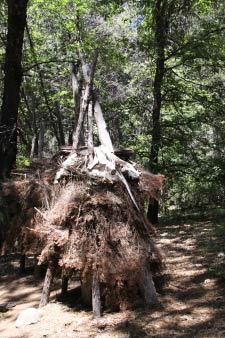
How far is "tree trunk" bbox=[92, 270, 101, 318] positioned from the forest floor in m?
0.10

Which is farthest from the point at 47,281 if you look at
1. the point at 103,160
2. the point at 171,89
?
the point at 171,89

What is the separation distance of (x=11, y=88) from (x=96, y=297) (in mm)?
5850

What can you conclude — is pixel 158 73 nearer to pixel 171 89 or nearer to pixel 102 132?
pixel 171 89

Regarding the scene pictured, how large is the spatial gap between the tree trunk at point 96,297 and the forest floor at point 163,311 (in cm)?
10

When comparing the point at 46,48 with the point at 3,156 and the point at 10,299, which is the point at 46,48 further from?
the point at 10,299

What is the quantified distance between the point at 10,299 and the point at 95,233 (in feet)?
7.84

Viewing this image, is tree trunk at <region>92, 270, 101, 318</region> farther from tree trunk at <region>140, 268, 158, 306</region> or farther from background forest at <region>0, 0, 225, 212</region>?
background forest at <region>0, 0, 225, 212</region>

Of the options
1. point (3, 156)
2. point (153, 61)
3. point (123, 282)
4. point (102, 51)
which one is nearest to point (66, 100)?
point (102, 51)

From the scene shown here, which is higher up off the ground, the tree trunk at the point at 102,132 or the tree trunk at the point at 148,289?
the tree trunk at the point at 102,132

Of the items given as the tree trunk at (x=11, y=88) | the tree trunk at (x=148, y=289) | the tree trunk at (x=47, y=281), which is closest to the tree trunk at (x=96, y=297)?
the tree trunk at (x=148, y=289)

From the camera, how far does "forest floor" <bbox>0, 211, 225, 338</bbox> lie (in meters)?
4.47

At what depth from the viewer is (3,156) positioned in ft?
30.7

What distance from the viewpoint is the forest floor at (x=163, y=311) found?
447 cm

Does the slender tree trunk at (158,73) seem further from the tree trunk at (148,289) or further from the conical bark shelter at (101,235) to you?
the tree trunk at (148,289)
